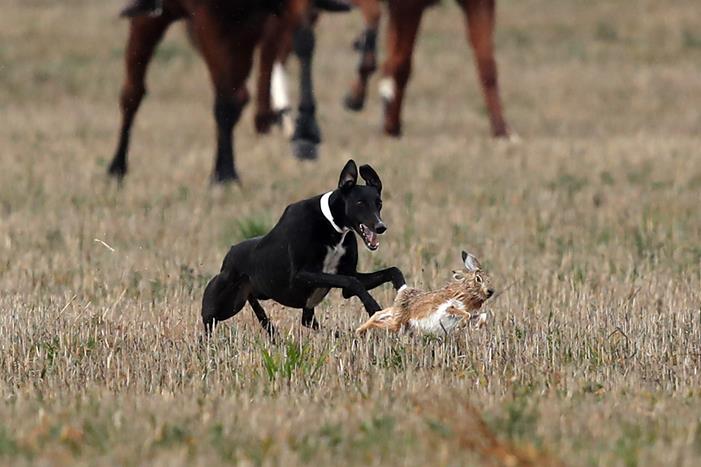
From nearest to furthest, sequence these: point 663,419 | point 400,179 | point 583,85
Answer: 1. point 663,419
2. point 400,179
3. point 583,85

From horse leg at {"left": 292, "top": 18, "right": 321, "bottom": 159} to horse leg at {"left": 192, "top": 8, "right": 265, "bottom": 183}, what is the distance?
94.5 inches

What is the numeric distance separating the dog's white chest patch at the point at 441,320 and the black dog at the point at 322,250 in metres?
0.31

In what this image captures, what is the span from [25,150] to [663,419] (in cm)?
A: 1167

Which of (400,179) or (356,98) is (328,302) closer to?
(400,179)

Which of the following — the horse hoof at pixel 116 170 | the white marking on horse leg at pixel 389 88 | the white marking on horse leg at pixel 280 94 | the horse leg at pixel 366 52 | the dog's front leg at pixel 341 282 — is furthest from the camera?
the horse leg at pixel 366 52

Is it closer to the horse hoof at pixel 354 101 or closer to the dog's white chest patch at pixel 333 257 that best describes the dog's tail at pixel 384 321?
the dog's white chest patch at pixel 333 257

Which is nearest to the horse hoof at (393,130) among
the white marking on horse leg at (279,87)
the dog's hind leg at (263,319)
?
the white marking on horse leg at (279,87)

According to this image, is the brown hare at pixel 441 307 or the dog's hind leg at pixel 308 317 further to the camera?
the dog's hind leg at pixel 308 317

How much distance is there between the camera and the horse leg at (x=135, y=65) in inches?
491

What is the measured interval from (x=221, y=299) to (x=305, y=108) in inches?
337

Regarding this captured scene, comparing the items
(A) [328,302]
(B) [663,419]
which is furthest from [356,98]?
(B) [663,419]

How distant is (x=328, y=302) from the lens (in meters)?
7.63

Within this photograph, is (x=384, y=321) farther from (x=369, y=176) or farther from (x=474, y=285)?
(x=369, y=176)

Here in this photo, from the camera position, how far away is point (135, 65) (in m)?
12.9
